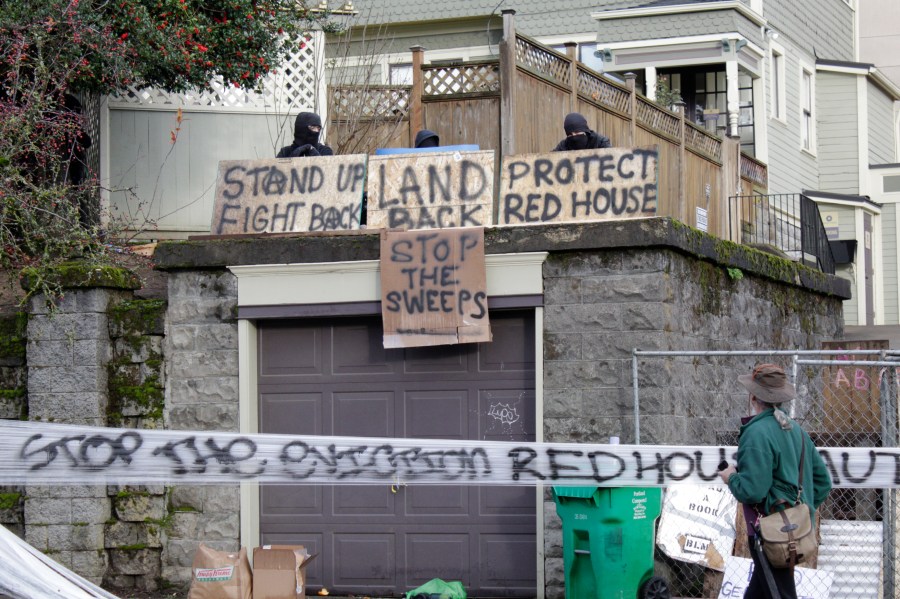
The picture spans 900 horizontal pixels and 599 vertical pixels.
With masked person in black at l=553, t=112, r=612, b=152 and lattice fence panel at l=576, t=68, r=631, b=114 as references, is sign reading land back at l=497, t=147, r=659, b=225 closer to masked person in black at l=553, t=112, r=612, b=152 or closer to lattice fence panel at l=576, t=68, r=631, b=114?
masked person in black at l=553, t=112, r=612, b=152

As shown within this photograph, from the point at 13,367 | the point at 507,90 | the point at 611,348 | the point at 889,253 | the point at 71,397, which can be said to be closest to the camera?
the point at 611,348

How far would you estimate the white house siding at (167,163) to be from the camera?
1549 centimetres

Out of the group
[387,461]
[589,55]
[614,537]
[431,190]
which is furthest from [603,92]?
[387,461]

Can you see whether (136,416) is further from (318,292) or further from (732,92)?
(732,92)

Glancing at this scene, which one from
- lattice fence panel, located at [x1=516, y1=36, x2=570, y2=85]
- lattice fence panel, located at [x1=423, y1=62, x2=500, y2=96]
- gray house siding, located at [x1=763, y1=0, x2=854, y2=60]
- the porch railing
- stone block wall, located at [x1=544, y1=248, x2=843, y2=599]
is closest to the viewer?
stone block wall, located at [x1=544, y1=248, x2=843, y2=599]

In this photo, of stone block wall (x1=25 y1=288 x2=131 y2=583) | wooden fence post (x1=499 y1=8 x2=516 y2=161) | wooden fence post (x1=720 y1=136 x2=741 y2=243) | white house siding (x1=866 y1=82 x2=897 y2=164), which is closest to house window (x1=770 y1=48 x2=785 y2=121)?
white house siding (x1=866 y1=82 x2=897 y2=164)

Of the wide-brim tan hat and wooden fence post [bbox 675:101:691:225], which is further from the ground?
wooden fence post [bbox 675:101:691:225]

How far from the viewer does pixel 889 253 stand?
25.6 metres

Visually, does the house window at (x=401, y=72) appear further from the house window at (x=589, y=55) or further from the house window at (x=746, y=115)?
the house window at (x=746, y=115)

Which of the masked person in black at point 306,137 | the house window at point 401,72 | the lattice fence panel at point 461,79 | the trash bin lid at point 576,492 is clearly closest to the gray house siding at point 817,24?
the house window at point 401,72

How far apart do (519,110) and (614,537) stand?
7.31 meters

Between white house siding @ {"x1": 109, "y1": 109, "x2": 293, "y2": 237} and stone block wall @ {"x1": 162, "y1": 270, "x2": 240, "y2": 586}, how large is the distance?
483 cm

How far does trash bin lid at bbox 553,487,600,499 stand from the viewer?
8.82 metres

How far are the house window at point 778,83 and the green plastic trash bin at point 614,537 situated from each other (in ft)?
50.2
